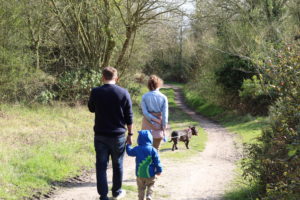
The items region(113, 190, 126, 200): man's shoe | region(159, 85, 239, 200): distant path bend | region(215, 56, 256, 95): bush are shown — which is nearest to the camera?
region(113, 190, 126, 200): man's shoe

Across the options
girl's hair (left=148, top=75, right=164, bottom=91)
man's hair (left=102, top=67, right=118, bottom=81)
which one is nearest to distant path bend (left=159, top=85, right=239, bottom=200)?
girl's hair (left=148, top=75, right=164, bottom=91)

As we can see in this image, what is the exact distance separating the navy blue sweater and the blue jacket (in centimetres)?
48

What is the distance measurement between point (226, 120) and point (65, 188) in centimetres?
1691

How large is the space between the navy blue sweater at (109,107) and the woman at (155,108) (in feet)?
4.03

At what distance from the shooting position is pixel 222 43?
2447cm

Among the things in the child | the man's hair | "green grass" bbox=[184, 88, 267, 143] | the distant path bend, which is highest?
the man's hair

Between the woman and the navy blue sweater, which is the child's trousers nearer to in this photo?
the navy blue sweater

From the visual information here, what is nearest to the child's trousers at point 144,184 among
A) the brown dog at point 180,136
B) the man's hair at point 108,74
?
the man's hair at point 108,74

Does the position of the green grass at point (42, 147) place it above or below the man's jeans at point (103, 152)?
below

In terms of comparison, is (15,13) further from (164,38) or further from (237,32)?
(237,32)

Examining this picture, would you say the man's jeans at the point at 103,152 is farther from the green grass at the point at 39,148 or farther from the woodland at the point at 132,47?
the woodland at the point at 132,47

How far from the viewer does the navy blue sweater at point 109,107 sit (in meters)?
6.00

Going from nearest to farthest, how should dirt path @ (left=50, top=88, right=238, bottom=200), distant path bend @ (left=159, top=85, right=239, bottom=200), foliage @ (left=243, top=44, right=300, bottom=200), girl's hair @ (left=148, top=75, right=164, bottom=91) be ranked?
foliage @ (left=243, top=44, right=300, bottom=200)
dirt path @ (left=50, top=88, right=238, bottom=200)
girl's hair @ (left=148, top=75, right=164, bottom=91)
distant path bend @ (left=159, top=85, right=239, bottom=200)

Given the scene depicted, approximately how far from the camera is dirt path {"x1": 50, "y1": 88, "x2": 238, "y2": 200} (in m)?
7.04
